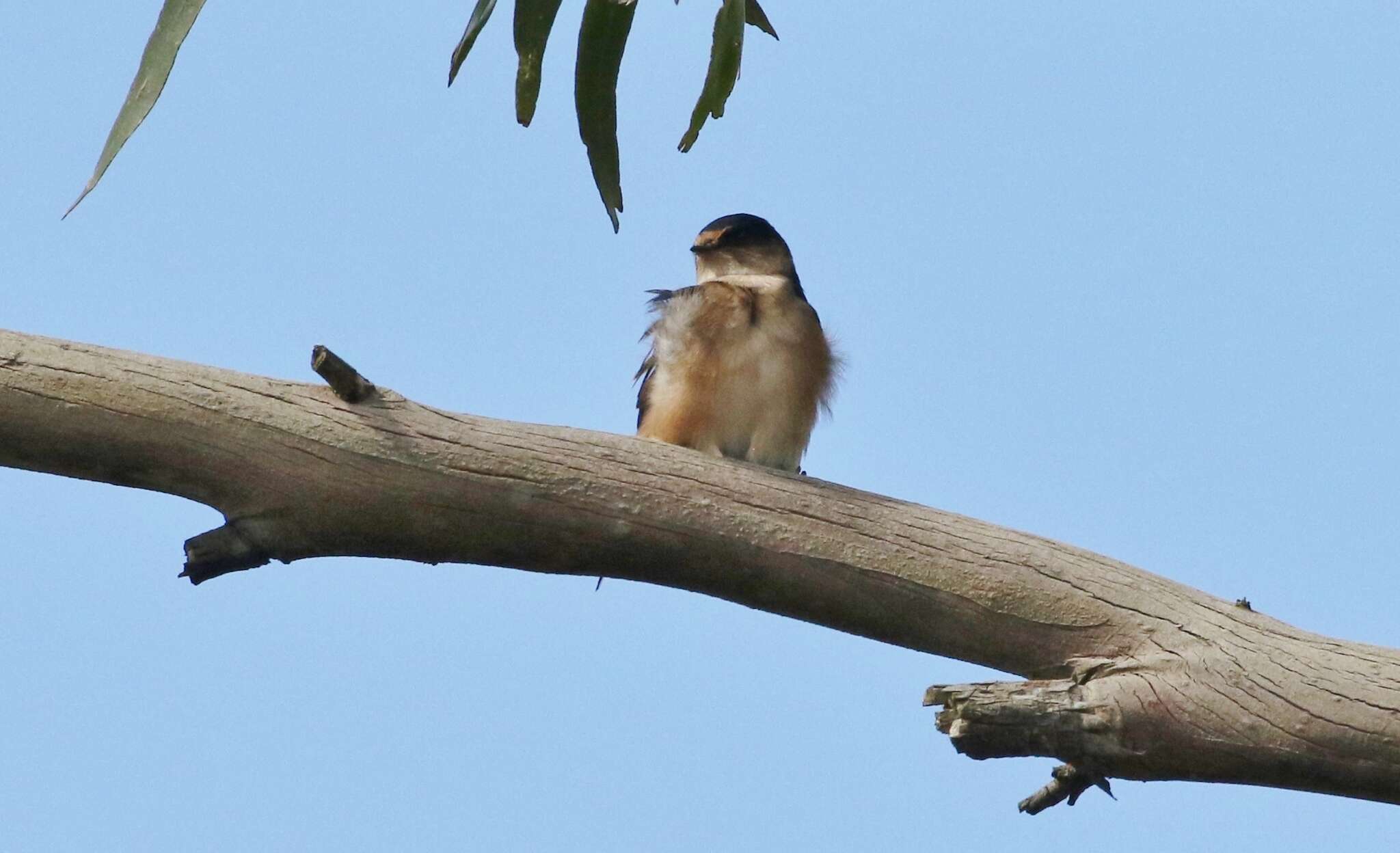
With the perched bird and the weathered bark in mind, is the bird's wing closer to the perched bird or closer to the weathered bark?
the perched bird

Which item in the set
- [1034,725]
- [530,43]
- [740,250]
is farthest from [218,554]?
[740,250]

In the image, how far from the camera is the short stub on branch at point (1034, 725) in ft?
10.8

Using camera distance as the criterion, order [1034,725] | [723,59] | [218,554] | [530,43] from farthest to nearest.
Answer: [530,43]
[723,59]
[218,554]
[1034,725]

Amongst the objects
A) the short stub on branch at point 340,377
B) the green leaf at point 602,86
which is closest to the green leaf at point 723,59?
the green leaf at point 602,86

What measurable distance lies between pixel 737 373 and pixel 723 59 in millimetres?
1361

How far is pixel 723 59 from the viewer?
4203mm

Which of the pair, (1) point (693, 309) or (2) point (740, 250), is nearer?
(1) point (693, 309)

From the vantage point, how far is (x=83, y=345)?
3566 mm

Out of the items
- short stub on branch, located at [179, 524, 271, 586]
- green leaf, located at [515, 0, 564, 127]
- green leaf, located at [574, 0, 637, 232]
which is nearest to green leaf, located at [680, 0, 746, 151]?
green leaf, located at [574, 0, 637, 232]

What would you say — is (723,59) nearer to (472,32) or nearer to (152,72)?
(472,32)

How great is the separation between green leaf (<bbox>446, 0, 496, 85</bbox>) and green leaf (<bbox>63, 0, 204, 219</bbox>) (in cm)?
67

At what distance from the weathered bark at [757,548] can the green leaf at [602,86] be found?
941 millimetres

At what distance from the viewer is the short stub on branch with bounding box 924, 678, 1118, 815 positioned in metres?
3.28

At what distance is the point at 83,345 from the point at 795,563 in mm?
1814
